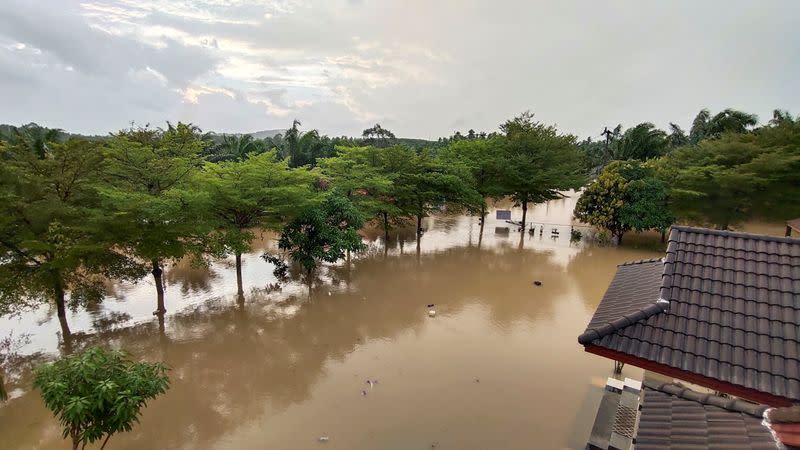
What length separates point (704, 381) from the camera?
4.40 meters

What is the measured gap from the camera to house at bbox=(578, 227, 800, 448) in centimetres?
411

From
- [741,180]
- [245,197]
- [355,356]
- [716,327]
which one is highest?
[741,180]

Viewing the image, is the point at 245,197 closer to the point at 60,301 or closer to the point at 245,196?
the point at 245,196

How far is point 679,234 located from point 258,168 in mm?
13236

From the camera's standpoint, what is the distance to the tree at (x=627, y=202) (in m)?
21.8

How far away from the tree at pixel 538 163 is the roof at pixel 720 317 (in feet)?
62.6

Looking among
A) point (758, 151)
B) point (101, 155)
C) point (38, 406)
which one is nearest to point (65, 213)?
point (101, 155)

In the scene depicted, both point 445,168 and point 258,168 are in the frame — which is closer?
point 258,168

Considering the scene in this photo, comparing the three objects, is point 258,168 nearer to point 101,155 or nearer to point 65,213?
point 101,155

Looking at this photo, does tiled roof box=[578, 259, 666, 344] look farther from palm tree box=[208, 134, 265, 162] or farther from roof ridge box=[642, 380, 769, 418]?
palm tree box=[208, 134, 265, 162]

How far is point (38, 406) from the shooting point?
31.0ft

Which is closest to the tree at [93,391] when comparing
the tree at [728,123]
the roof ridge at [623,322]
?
the roof ridge at [623,322]

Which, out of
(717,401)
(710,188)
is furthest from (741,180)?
(717,401)

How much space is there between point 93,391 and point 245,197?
9407 millimetres
